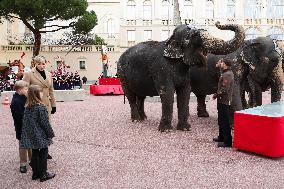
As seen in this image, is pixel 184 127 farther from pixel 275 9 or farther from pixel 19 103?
pixel 275 9

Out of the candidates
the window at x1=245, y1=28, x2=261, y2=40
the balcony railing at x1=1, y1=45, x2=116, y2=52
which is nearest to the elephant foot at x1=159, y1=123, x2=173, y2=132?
the balcony railing at x1=1, y1=45, x2=116, y2=52

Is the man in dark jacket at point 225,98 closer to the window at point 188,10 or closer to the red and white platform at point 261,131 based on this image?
the red and white platform at point 261,131

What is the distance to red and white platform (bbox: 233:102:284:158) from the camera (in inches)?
264

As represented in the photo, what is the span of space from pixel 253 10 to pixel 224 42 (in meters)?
37.5

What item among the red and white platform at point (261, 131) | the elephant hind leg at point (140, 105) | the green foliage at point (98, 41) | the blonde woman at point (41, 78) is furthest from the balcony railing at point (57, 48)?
the red and white platform at point (261, 131)

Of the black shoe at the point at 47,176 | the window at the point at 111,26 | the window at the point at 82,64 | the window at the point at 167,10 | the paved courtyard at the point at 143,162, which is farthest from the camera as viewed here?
the window at the point at 111,26

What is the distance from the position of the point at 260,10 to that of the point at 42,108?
4142 centimetres

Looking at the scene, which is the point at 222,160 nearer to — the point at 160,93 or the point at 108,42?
the point at 160,93

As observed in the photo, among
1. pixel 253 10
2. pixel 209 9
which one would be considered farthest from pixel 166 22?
pixel 253 10

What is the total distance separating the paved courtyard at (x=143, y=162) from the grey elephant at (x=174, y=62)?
0.63 m

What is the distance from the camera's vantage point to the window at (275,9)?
1720 inches

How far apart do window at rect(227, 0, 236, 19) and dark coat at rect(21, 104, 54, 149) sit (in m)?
40.2

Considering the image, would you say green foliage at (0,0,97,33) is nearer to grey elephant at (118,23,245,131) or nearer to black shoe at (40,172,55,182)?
grey elephant at (118,23,245,131)

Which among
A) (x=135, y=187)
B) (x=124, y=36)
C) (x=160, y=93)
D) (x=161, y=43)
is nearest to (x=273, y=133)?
(x=135, y=187)
